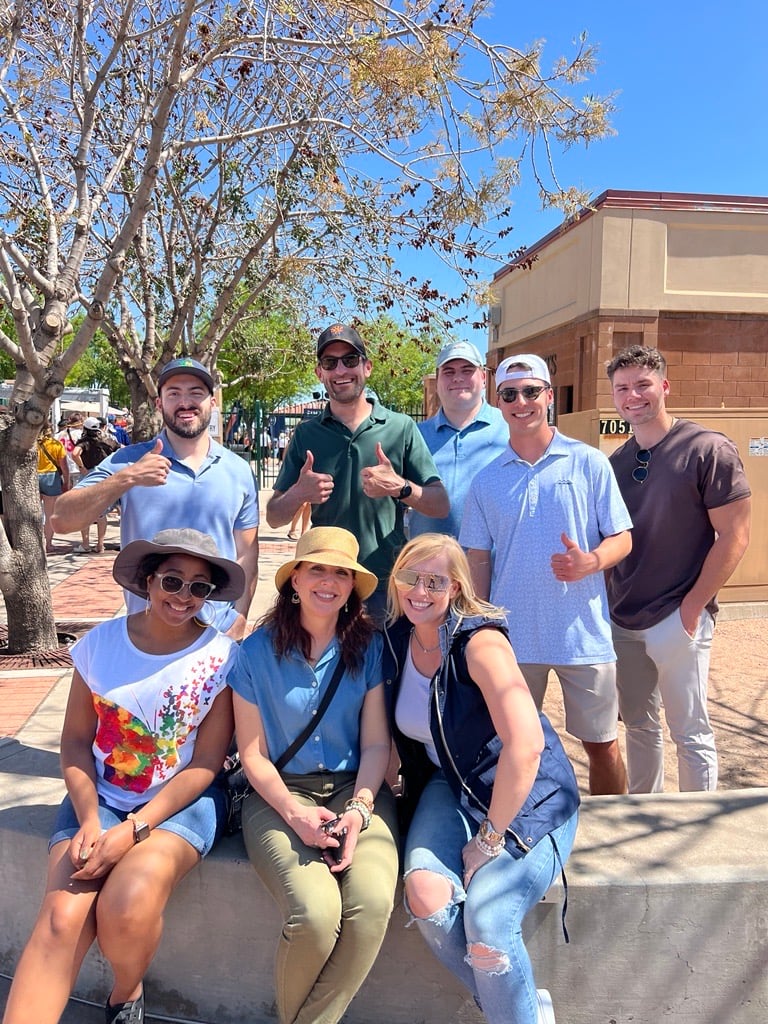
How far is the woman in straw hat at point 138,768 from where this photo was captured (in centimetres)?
207

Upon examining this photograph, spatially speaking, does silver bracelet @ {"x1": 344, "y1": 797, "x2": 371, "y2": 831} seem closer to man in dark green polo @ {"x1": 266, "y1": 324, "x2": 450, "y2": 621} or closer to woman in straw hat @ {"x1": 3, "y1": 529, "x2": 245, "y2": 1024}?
woman in straw hat @ {"x1": 3, "y1": 529, "x2": 245, "y2": 1024}

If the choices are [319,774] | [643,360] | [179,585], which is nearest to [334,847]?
[319,774]

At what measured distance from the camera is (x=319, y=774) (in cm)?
245

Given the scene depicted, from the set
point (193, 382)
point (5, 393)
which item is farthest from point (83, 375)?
point (193, 382)

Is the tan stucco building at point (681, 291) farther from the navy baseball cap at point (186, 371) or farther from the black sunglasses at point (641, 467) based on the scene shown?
the navy baseball cap at point (186, 371)

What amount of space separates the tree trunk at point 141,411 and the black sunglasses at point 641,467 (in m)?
8.01

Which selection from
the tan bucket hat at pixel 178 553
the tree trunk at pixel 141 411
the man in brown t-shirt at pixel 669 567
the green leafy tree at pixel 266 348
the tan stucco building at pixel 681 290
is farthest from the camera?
the green leafy tree at pixel 266 348

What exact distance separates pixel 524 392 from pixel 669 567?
940 mm

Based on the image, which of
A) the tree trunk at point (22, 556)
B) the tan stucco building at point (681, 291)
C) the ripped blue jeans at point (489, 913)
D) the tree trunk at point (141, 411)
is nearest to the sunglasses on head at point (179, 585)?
the ripped blue jeans at point (489, 913)

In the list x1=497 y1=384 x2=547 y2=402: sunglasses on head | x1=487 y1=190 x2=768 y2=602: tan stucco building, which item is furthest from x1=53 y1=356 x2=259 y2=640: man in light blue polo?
x1=487 y1=190 x2=768 y2=602: tan stucco building

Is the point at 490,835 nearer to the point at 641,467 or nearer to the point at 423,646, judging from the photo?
the point at 423,646

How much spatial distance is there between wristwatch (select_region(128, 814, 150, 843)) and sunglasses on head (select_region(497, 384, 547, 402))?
187 centimetres

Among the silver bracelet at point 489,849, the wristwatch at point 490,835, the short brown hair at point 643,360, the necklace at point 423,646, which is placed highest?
the short brown hair at point 643,360

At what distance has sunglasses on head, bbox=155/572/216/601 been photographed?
2.44 m
